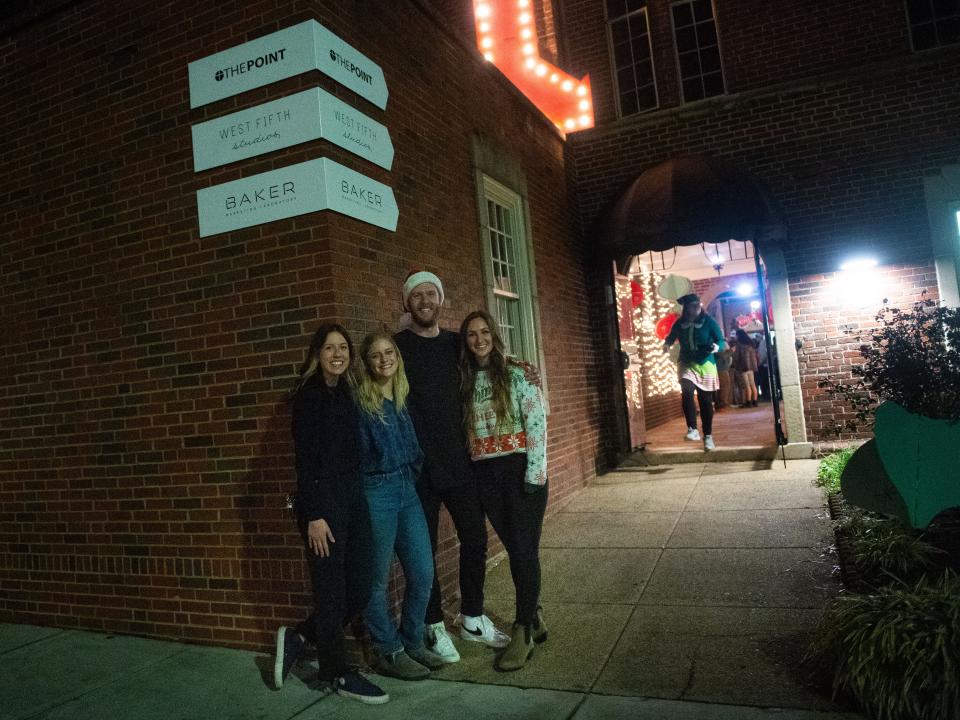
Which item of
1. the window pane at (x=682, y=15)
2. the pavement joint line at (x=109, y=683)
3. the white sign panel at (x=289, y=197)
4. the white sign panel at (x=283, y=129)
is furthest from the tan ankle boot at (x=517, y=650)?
the window pane at (x=682, y=15)

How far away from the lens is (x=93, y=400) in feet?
15.9

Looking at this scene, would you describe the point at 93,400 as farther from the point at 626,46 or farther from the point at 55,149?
the point at 626,46

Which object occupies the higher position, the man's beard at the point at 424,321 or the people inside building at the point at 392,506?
the man's beard at the point at 424,321

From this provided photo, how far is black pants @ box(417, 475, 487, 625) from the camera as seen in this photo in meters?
3.91

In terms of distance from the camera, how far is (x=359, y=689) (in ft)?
11.2

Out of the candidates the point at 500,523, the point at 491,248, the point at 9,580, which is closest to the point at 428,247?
the point at 491,248

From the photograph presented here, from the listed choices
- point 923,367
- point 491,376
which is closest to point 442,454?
point 491,376

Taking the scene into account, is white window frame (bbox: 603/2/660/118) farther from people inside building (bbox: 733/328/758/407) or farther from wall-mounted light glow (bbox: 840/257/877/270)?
people inside building (bbox: 733/328/758/407)

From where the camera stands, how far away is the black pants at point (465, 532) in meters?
3.91

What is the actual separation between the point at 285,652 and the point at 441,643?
0.87m

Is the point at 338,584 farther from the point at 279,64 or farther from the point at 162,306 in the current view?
the point at 279,64

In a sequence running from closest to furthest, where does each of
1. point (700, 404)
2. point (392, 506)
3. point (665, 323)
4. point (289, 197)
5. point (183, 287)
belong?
point (392, 506) < point (289, 197) < point (183, 287) < point (700, 404) < point (665, 323)

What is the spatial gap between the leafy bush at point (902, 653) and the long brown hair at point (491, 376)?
1931 mm

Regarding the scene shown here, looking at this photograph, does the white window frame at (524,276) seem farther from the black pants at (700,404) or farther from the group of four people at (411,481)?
the group of four people at (411,481)
